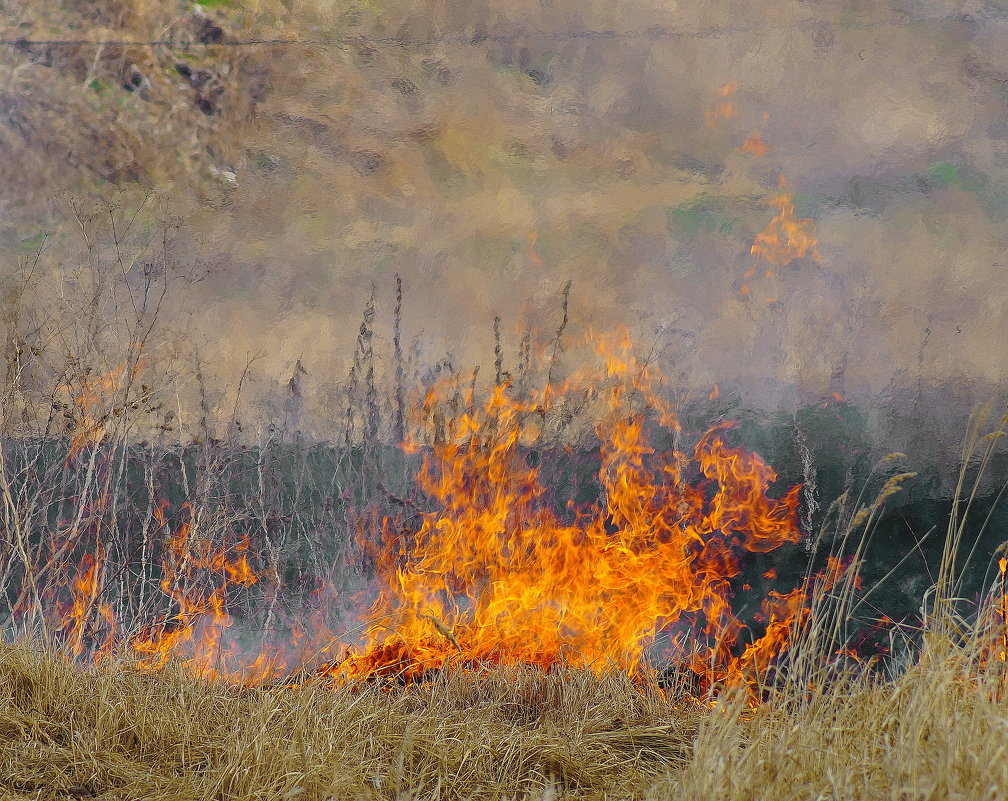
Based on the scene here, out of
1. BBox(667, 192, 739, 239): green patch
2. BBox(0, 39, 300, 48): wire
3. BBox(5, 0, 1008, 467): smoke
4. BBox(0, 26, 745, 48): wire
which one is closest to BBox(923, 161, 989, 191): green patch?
BBox(5, 0, 1008, 467): smoke

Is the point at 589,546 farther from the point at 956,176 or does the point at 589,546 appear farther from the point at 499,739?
the point at 956,176

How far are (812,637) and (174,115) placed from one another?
148 inches

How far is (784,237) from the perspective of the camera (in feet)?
13.1

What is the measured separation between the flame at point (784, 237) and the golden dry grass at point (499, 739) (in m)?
1.98

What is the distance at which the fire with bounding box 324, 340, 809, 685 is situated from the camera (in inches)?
144

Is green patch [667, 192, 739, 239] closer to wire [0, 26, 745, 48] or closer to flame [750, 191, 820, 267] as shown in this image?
flame [750, 191, 820, 267]

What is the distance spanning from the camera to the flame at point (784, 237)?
3992 mm

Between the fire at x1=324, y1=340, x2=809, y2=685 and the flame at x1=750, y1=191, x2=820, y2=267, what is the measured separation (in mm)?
761

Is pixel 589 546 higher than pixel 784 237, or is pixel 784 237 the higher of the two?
pixel 784 237

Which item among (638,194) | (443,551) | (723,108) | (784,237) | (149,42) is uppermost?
(149,42)

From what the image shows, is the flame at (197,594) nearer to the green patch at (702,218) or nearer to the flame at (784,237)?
the green patch at (702,218)

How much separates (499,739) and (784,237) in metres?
2.54

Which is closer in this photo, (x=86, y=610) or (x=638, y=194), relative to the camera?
(x=86, y=610)

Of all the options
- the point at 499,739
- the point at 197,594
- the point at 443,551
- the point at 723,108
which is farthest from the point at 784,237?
the point at 197,594
